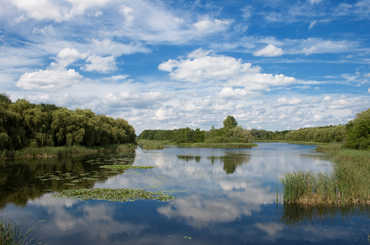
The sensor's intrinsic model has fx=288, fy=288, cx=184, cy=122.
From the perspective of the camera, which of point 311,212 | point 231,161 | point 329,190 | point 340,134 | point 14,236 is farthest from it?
point 340,134

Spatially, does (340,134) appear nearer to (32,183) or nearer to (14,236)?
(32,183)

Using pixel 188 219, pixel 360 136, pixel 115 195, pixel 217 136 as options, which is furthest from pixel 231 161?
pixel 217 136

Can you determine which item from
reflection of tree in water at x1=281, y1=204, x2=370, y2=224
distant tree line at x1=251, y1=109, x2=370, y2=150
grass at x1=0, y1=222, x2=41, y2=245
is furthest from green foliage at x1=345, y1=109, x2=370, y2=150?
grass at x1=0, y1=222, x2=41, y2=245

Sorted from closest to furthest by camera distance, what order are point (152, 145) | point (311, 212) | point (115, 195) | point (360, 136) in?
point (311, 212)
point (115, 195)
point (360, 136)
point (152, 145)

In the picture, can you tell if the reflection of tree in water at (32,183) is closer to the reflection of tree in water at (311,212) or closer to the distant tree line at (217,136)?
the reflection of tree in water at (311,212)

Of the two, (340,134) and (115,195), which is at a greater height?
(340,134)

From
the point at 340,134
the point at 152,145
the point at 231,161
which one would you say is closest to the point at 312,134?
the point at 340,134

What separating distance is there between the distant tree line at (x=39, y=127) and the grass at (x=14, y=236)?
26570 mm

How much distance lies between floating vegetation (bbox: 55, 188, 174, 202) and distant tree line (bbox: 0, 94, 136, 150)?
2168 cm

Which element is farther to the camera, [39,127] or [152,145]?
[152,145]

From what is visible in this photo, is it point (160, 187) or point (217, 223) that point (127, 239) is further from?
point (160, 187)

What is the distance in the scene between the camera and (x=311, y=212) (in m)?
12.4

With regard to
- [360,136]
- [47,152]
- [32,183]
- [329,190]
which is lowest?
[32,183]

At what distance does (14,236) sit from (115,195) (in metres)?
6.37
